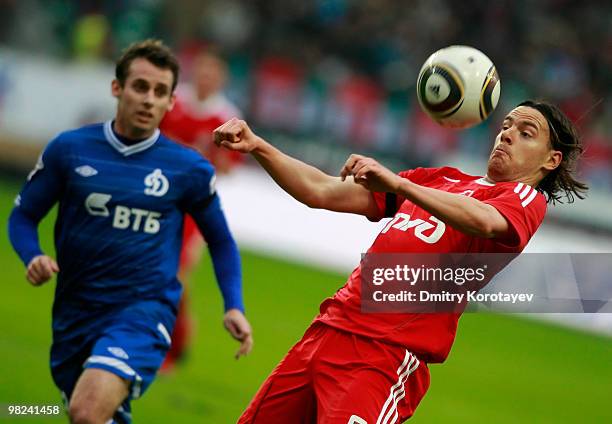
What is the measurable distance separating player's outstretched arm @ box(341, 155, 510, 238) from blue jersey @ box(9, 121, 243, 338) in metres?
1.75

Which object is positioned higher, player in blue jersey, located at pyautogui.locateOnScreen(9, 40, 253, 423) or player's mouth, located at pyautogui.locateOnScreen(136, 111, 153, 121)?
player's mouth, located at pyautogui.locateOnScreen(136, 111, 153, 121)

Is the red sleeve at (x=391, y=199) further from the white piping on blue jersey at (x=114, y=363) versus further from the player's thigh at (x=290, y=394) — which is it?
A: the white piping on blue jersey at (x=114, y=363)

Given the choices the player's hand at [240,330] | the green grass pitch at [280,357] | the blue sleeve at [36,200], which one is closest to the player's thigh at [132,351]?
the player's hand at [240,330]

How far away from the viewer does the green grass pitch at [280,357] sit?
8.45 metres

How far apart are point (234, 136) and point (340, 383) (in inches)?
43.7

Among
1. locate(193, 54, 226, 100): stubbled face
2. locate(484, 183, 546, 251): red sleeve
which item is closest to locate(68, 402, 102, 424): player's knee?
locate(484, 183, 546, 251): red sleeve

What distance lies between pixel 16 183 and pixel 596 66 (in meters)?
10.5

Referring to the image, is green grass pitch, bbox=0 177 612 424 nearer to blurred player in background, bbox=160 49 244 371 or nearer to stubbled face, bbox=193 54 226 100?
blurred player in background, bbox=160 49 244 371

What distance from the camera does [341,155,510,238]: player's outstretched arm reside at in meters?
4.30

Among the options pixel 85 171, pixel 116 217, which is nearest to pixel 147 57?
pixel 85 171

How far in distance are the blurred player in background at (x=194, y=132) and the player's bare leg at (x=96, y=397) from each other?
12.9ft

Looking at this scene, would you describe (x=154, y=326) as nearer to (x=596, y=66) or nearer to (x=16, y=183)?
A: (x=16, y=183)

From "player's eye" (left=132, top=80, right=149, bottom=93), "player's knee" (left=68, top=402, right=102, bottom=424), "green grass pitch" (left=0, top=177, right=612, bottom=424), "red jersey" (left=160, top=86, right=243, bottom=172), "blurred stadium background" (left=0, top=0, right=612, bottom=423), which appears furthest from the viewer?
"blurred stadium background" (left=0, top=0, right=612, bottom=423)

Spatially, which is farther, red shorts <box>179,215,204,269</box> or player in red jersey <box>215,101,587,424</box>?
red shorts <box>179,215,204,269</box>
